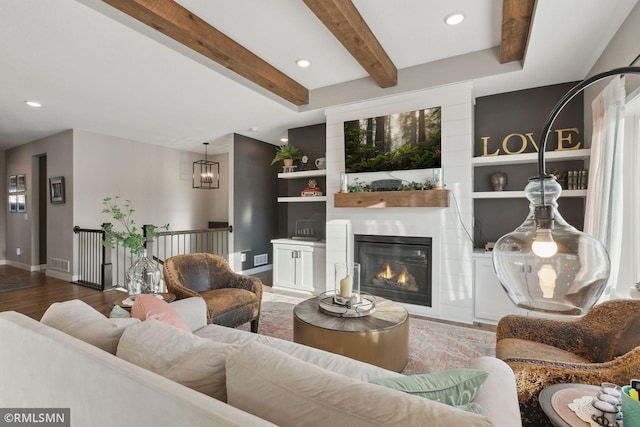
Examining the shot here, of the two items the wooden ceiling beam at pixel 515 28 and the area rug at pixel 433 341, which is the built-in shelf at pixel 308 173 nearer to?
the area rug at pixel 433 341

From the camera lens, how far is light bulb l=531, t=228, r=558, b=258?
728 mm

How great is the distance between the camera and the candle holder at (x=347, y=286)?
2.50 m

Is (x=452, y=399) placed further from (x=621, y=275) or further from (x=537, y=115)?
(x=537, y=115)

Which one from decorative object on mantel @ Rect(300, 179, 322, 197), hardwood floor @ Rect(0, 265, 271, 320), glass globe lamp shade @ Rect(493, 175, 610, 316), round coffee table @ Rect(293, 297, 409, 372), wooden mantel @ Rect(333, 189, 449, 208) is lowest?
hardwood floor @ Rect(0, 265, 271, 320)

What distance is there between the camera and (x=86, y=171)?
17.7 feet

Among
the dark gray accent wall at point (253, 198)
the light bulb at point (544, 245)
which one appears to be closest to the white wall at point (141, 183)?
the dark gray accent wall at point (253, 198)

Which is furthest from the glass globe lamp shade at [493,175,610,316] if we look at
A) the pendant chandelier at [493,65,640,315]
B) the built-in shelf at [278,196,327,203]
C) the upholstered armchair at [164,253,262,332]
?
the built-in shelf at [278,196,327,203]

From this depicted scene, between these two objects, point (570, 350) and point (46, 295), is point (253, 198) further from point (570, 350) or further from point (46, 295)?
point (570, 350)

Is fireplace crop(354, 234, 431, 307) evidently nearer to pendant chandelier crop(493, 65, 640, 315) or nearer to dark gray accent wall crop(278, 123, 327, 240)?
dark gray accent wall crop(278, 123, 327, 240)

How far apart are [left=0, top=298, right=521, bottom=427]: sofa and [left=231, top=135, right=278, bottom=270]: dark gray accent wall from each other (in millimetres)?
4319

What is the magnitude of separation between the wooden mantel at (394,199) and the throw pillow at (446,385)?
8.71ft

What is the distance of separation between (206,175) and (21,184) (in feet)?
12.4

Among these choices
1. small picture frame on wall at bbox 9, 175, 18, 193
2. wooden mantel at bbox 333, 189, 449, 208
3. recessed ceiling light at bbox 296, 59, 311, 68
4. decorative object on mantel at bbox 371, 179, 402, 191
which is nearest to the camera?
recessed ceiling light at bbox 296, 59, 311, 68

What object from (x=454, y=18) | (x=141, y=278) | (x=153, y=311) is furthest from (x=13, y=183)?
(x=454, y=18)
